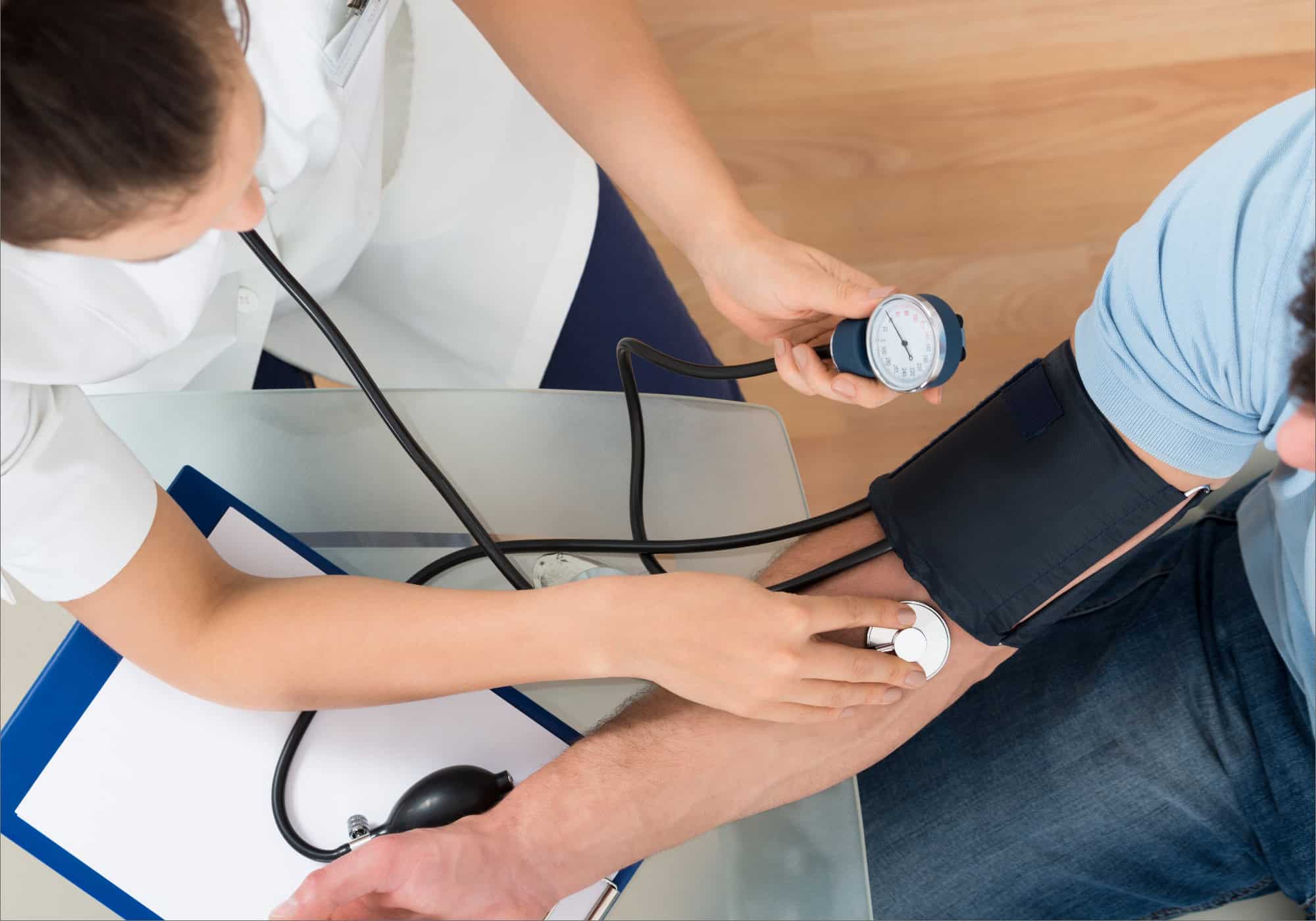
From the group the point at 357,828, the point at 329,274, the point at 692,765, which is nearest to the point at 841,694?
the point at 692,765

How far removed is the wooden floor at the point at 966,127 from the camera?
1.52 metres

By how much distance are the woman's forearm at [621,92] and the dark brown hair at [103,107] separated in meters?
0.34

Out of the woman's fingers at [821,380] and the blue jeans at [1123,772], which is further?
the blue jeans at [1123,772]

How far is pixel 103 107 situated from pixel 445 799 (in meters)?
0.45

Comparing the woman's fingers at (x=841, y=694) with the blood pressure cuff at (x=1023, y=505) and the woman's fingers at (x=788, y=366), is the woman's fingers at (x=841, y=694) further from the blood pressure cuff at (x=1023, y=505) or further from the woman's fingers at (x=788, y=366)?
the woman's fingers at (x=788, y=366)

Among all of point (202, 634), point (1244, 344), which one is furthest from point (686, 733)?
point (1244, 344)

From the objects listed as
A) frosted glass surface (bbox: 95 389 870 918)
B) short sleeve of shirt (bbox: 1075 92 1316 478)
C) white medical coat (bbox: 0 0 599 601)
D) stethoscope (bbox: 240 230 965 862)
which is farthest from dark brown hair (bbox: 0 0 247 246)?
short sleeve of shirt (bbox: 1075 92 1316 478)

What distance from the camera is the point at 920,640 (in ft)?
2.31

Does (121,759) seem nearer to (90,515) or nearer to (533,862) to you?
(90,515)

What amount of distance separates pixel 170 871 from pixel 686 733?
36cm

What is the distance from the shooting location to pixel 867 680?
69 cm

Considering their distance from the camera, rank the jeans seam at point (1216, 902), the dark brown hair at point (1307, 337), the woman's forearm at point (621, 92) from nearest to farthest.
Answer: the dark brown hair at point (1307, 337) < the woman's forearm at point (621, 92) < the jeans seam at point (1216, 902)

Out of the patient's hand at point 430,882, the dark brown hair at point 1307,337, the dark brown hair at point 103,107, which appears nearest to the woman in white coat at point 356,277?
the dark brown hair at point 103,107

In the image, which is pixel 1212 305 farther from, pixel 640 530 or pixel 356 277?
pixel 356 277
